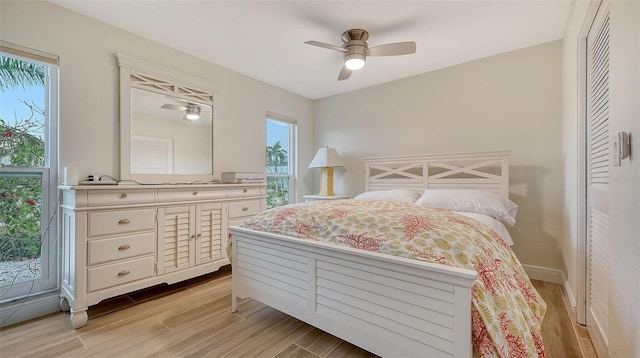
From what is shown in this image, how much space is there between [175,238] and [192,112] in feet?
4.61

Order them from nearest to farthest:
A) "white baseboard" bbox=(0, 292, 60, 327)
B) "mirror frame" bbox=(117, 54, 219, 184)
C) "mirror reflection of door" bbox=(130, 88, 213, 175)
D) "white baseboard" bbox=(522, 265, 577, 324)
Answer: "white baseboard" bbox=(0, 292, 60, 327) → "white baseboard" bbox=(522, 265, 577, 324) → "mirror frame" bbox=(117, 54, 219, 184) → "mirror reflection of door" bbox=(130, 88, 213, 175)

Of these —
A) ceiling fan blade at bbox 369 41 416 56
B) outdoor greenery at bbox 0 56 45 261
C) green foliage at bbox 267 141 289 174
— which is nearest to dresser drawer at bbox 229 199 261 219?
green foliage at bbox 267 141 289 174

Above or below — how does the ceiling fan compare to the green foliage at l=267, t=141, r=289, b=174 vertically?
above

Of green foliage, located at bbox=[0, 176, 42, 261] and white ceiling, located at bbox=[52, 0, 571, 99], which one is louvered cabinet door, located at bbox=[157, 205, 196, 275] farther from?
white ceiling, located at bbox=[52, 0, 571, 99]

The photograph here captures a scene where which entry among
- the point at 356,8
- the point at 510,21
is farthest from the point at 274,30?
the point at 510,21

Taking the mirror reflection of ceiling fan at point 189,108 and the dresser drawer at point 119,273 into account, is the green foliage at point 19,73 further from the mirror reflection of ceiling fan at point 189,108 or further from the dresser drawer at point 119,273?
the dresser drawer at point 119,273

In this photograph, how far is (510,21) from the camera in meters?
2.35

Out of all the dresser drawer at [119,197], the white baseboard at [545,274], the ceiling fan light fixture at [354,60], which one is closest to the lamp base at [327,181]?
the ceiling fan light fixture at [354,60]

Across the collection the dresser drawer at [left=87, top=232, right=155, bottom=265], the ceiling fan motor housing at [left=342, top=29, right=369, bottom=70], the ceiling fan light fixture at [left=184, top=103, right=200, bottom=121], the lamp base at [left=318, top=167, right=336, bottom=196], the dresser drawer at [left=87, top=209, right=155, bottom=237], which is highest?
the ceiling fan motor housing at [left=342, top=29, right=369, bottom=70]

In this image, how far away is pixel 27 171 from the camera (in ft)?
6.71

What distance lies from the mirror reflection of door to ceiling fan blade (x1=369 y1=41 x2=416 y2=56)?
78.4 inches

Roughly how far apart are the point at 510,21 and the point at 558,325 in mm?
2469

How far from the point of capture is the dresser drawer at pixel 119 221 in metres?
1.96

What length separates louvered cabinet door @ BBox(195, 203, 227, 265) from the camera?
8.57 ft
